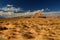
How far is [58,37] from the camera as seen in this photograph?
116 inches

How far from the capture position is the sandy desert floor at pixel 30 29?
2905 millimetres

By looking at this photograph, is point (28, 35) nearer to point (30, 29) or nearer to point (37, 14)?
point (30, 29)

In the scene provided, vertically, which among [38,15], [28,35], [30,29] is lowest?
[28,35]

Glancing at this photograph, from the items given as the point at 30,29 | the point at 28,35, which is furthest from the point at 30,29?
the point at 28,35

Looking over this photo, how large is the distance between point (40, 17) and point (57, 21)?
50 centimetres

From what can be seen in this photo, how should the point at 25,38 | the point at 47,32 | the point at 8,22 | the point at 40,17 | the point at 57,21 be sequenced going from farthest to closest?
the point at 40,17 < the point at 57,21 < the point at 8,22 < the point at 47,32 < the point at 25,38

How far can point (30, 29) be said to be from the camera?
3133 mm

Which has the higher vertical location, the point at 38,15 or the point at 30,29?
the point at 38,15

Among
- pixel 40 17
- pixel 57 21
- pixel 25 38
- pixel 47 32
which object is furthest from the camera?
pixel 40 17

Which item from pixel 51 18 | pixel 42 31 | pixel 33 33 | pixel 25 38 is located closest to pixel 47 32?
pixel 42 31

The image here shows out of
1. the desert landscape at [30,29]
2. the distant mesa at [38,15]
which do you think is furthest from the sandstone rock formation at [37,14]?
the desert landscape at [30,29]

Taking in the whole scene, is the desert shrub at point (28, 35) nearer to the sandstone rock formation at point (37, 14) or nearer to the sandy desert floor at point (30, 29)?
the sandy desert floor at point (30, 29)

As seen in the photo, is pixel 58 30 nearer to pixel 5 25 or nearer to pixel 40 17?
pixel 40 17

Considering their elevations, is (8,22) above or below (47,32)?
above
